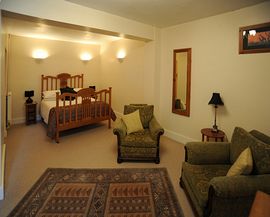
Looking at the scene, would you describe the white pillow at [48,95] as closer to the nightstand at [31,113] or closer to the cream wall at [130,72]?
the nightstand at [31,113]

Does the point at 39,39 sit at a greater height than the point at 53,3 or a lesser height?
greater

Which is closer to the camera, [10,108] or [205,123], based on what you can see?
[205,123]

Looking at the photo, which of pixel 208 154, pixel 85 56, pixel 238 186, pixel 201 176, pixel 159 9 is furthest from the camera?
pixel 85 56

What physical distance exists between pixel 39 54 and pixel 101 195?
4963 millimetres

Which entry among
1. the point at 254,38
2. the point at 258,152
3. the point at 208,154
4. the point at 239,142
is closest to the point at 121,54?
→ the point at 254,38

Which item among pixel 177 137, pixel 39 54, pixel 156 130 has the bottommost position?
pixel 177 137

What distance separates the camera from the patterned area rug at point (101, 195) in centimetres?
216

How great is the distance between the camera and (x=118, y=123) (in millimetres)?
3578

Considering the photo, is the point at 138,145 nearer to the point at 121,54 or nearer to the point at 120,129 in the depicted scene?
the point at 120,129

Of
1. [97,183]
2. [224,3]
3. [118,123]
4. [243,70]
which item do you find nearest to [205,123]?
[243,70]

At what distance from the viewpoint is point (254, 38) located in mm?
2971

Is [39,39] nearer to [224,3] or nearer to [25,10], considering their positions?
[25,10]

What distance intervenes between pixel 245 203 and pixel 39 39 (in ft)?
20.8

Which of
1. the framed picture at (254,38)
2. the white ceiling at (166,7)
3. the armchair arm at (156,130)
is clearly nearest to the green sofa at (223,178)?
the armchair arm at (156,130)
